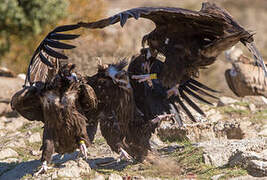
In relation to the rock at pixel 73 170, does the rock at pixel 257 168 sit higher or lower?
lower

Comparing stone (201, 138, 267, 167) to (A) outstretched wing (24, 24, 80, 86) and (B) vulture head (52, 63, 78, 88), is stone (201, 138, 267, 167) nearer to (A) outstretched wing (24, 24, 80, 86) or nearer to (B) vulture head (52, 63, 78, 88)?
(B) vulture head (52, 63, 78, 88)

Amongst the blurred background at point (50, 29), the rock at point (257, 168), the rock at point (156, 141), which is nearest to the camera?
the rock at point (257, 168)

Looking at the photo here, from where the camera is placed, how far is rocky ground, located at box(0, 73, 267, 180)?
22.0 ft

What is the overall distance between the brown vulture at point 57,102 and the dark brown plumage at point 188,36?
3.84ft

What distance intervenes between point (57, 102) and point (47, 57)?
2.16ft

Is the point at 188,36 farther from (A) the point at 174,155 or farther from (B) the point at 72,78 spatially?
(A) the point at 174,155

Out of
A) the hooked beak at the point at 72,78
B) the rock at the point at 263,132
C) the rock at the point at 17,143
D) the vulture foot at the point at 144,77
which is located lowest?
the rock at the point at 263,132

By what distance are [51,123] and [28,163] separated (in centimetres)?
136

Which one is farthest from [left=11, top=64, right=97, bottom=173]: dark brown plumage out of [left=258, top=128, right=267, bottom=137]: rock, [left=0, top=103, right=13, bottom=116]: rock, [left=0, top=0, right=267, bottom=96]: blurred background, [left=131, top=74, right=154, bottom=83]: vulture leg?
[left=0, top=0, right=267, bottom=96]: blurred background

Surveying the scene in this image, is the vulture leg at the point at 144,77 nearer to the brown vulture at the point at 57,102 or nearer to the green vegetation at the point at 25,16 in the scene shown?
the brown vulture at the point at 57,102

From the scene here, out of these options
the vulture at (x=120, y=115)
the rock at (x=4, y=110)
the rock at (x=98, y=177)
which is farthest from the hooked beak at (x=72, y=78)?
the rock at (x=4, y=110)

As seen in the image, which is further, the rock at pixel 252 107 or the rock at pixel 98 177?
the rock at pixel 252 107

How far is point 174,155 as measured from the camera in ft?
26.3

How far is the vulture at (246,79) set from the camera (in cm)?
1366
